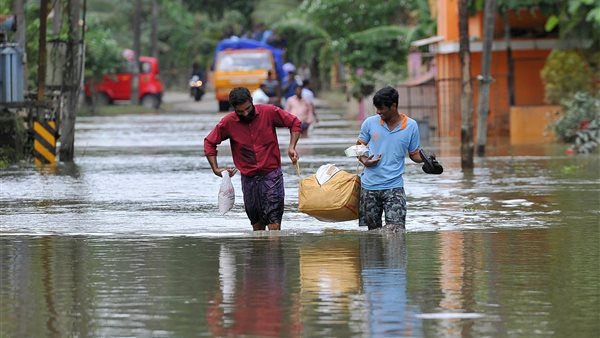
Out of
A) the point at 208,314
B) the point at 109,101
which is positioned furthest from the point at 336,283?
the point at 109,101

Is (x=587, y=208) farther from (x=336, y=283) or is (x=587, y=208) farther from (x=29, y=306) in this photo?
(x=29, y=306)

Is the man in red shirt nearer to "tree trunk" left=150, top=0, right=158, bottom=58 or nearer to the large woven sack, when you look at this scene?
the large woven sack

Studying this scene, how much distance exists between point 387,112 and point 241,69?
4496 cm

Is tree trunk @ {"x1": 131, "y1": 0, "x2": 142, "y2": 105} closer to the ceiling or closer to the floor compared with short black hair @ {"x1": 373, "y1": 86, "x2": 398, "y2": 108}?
closer to the ceiling

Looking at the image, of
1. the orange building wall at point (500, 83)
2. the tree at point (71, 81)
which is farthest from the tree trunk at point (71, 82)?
the orange building wall at point (500, 83)

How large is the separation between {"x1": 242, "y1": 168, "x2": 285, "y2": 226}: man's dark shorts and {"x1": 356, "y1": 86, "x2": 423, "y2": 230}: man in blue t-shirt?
2.61 ft

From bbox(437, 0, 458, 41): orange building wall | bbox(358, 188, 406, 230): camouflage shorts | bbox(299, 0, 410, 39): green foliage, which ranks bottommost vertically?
bbox(358, 188, 406, 230): camouflage shorts

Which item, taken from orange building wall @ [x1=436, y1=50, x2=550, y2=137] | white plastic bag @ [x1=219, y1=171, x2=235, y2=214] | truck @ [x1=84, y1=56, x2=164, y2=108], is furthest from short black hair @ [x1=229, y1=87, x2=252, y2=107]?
truck @ [x1=84, y1=56, x2=164, y2=108]

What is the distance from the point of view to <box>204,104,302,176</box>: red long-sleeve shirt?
45.6 ft

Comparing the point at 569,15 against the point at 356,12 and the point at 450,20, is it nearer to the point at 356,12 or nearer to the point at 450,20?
the point at 450,20

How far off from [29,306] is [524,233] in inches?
234

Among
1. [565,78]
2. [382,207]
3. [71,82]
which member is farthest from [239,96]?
[565,78]

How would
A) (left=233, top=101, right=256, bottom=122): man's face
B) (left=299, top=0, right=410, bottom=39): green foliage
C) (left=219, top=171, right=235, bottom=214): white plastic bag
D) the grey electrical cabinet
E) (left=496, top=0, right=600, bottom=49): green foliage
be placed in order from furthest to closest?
(left=299, top=0, right=410, bottom=39): green foliage → (left=496, top=0, right=600, bottom=49): green foliage → the grey electrical cabinet → (left=219, top=171, right=235, bottom=214): white plastic bag → (left=233, top=101, right=256, bottom=122): man's face

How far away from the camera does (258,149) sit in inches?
547
